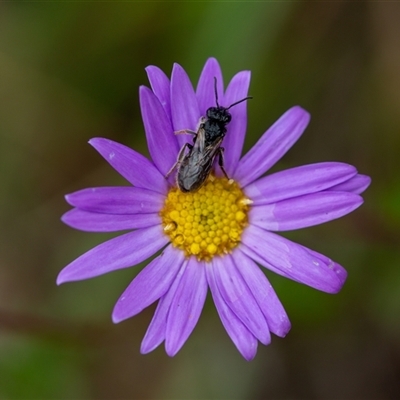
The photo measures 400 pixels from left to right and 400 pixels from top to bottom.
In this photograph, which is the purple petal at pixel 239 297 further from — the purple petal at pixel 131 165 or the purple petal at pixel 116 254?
the purple petal at pixel 131 165

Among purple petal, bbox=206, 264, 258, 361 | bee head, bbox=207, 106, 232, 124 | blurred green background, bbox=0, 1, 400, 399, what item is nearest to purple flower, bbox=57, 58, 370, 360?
purple petal, bbox=206, 264, 258, 361

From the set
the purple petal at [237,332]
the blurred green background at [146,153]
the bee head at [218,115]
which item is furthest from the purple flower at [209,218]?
the blurred green background at [146,153]

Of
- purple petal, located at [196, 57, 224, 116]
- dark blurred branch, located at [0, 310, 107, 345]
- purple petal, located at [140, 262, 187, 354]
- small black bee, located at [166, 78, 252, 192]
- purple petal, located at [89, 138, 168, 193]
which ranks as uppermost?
purple petal, located at [196, 57, 224, 116]

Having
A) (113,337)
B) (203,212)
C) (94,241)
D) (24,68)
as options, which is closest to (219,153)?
(203,212)

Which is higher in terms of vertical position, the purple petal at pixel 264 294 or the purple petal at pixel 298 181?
the purple petal at pixel 298 181

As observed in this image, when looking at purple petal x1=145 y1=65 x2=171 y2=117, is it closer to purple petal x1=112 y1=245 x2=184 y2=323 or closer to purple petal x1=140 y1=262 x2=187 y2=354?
purple petal x1=112 y1=245 x2=184 y2=323

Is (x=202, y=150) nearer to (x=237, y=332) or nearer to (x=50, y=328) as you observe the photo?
(x=237, y=332)
